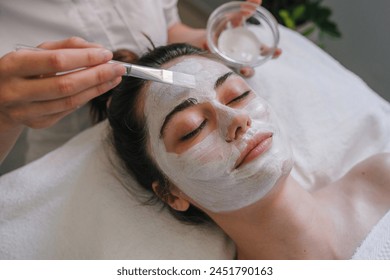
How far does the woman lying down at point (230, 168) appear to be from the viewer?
2.77 feet

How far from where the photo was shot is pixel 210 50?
1.13 meters

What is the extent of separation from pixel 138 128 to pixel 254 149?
30cm

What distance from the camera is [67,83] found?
67 cm

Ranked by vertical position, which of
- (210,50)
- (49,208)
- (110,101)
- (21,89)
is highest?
(21,89)

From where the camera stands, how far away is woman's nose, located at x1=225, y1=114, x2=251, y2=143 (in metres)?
0.83

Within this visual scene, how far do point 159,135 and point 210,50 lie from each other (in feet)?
1.17

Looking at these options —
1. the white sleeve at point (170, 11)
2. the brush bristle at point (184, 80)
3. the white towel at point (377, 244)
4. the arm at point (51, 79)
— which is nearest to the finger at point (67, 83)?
the arm at point (51, 79)

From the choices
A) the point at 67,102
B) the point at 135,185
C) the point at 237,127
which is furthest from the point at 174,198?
the point at 67,102

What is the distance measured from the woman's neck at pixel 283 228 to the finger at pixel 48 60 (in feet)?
1.63

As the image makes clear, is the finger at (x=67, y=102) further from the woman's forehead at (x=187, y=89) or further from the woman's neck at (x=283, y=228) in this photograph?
the woman's neck at (x=283, y=228)

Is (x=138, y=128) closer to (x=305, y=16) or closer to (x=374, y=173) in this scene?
(x=374, y=173)

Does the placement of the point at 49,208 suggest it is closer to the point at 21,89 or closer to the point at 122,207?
the point at 122,207
